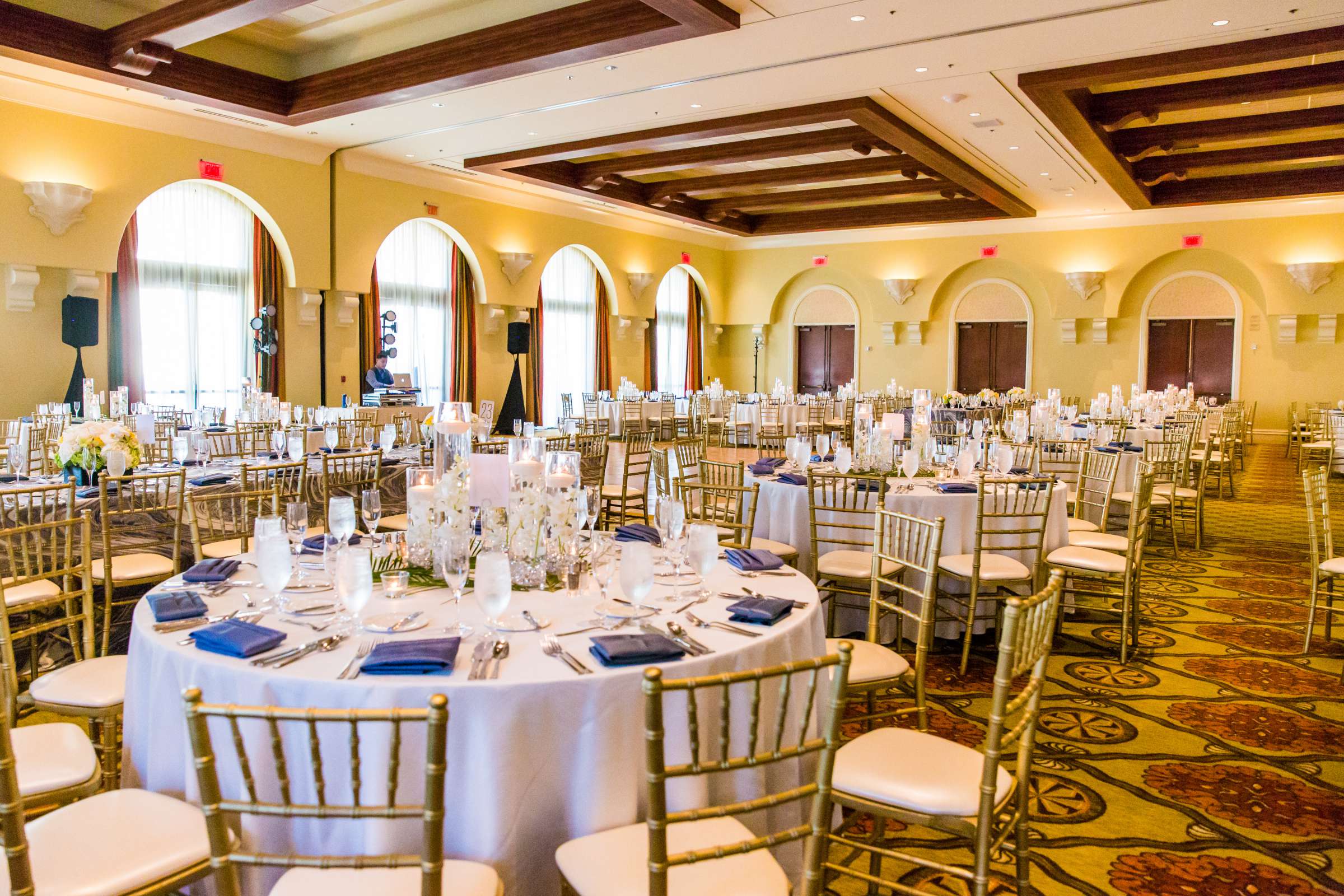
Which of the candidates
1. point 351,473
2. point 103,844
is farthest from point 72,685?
point 351,473

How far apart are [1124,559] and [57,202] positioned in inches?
375

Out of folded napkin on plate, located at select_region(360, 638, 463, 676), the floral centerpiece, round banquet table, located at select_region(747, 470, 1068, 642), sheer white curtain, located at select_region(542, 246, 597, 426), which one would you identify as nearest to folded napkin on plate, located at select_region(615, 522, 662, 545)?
round banquet table, located at select_region(747, 470, 1068, 642)

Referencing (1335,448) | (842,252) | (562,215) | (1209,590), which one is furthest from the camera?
(842,252)

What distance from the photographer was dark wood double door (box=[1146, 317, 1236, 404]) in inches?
607

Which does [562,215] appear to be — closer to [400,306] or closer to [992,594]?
[400,306]

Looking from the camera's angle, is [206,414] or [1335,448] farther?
[1335,448]

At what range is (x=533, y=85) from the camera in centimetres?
865

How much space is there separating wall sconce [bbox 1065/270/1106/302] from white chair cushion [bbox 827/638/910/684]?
1446cm

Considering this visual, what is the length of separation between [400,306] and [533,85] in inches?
217

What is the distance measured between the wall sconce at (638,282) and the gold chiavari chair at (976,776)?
48.4ft

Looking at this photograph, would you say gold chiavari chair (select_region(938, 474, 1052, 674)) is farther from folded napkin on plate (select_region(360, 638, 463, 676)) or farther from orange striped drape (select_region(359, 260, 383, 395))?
orange striped drape (select_region(359, 260, 383, 395))

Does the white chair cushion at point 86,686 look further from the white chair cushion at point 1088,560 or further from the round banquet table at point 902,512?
the white chair cushion at point 1088,560

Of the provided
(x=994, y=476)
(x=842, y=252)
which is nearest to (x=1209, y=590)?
(x=994, y=476)

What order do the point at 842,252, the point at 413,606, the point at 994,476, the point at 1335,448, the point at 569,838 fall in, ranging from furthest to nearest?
the point at 842,252 < the point at 1335,448 < the point at 994,476 < the point at 413,606 < the point at 569,838
